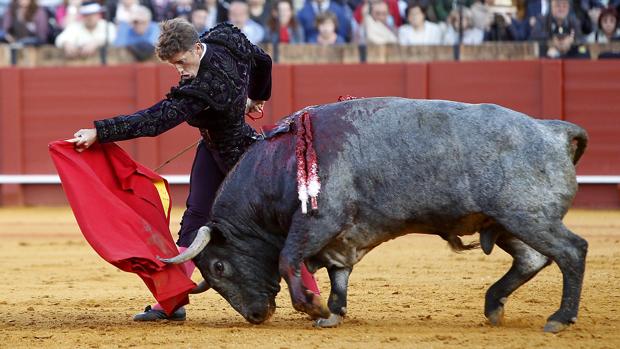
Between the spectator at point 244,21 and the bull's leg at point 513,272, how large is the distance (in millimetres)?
6279

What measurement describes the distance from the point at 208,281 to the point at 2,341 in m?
0.89

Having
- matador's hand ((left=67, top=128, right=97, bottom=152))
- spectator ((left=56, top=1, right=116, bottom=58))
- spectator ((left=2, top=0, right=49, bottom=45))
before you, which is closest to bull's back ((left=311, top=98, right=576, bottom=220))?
matador's hand ((left=67, top=128, right=97, bottom=152))

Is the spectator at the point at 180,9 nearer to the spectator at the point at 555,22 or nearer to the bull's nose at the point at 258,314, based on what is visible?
the spectator at the point at 555,22

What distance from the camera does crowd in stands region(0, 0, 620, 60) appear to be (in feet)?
34.0

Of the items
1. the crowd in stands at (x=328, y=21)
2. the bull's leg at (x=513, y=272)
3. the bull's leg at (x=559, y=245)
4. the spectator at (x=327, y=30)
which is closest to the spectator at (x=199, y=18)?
the crowd in stands at (x=328, y=21)

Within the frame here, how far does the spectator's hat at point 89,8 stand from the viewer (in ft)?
36.8

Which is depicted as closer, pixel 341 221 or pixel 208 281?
pixel 341 221

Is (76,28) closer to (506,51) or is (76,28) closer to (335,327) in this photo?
(506,51)

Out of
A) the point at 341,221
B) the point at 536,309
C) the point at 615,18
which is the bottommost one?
the point at 536,309

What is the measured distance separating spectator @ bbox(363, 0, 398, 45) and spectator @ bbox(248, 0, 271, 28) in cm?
92

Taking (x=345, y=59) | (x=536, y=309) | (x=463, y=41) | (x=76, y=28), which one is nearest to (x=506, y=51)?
(x=463, y=41)

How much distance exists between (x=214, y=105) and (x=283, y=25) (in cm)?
635

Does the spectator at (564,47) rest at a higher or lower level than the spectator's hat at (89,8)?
lower

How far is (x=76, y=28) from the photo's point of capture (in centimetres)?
1152
